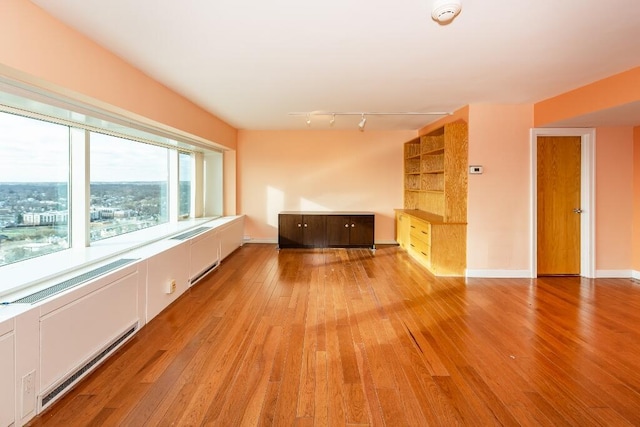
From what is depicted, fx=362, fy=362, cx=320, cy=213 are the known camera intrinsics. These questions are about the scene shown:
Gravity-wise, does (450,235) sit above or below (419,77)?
below

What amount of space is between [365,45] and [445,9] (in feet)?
2.80

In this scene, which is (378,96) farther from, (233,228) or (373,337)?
(233,228)

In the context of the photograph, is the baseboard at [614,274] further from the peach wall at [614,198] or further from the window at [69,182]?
the window at [69,182]

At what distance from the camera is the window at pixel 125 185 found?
146 inches

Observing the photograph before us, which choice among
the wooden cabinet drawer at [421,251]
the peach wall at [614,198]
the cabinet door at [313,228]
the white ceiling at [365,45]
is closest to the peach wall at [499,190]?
the white ceiling at [365,45]

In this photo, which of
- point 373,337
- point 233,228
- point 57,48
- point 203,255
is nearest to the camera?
point 57,48

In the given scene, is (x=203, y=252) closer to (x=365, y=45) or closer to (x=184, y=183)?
(x=184, y=183)

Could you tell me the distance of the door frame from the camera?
5.07 meters

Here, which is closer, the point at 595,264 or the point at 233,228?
the point at 595,264

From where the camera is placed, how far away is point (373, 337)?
10.2 ft

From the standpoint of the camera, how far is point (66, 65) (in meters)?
2.45

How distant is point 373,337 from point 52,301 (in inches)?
91.7

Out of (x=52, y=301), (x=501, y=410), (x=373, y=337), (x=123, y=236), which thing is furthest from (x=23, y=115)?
(x=501, y=410)

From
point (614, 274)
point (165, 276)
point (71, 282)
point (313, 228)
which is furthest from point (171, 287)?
point (614, 274)
